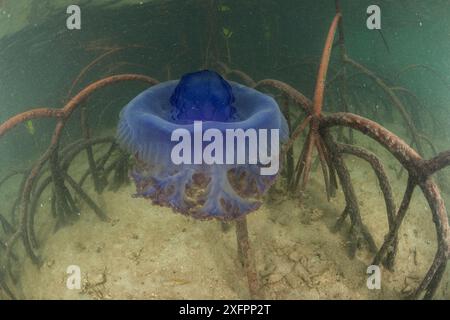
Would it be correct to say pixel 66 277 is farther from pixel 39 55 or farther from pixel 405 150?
pixel 39 55

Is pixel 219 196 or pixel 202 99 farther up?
pixel 202 99

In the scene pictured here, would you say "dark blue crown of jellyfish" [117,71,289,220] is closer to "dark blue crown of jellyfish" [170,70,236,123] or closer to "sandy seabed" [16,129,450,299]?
"dark blue crown of jellyfish" [170,70,236,123]

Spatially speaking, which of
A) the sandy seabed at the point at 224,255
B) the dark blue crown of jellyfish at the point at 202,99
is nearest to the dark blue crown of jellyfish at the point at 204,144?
the dark blue crown of jellyfish at the point at 202,99

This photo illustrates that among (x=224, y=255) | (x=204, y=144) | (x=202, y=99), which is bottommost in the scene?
(x=224, y=255)

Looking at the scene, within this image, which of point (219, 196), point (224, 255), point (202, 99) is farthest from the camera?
point (224, 255)

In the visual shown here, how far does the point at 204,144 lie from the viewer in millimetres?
1998

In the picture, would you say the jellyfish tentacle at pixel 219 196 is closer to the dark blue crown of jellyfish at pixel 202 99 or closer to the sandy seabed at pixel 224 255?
the dark blue crown of jellyfish at pixel 202 99

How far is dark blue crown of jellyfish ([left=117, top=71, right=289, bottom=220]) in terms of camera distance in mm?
2002

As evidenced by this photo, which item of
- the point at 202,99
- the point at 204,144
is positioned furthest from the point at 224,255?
the point at 204,144

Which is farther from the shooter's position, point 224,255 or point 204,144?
point 224,255

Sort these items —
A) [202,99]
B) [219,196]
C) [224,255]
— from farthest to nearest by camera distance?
[224,255]
[202,99]
[219,196]

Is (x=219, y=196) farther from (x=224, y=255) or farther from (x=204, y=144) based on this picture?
(x=224, y=255)

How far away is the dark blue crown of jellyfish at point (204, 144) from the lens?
6.57ft
